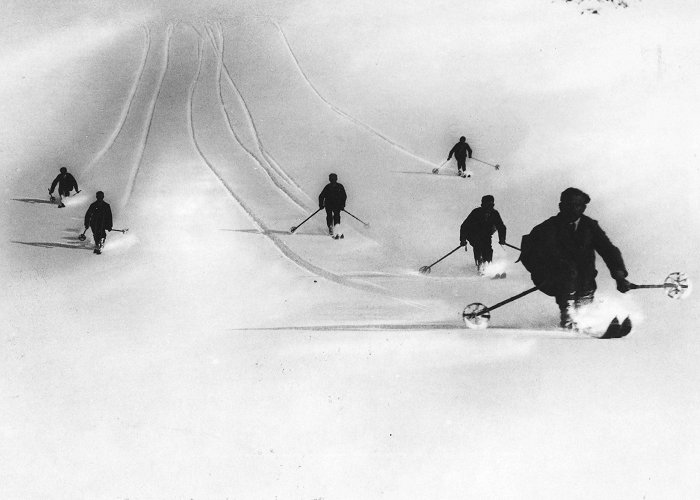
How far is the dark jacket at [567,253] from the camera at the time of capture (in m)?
6.38

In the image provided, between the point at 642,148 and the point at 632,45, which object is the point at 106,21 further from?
the point at 642,148

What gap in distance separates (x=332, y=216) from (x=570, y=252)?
5.49 m

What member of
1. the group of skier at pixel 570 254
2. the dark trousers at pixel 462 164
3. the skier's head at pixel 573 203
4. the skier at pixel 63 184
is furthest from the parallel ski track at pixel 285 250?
the dark trousers at pixel 462 164

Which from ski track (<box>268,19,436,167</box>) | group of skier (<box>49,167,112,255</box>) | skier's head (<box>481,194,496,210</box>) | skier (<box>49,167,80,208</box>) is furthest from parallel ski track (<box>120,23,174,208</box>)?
skier's head (<box>481,194,496,210</box>)

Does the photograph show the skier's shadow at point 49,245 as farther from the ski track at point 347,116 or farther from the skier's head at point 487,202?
the ski track at point 347,116

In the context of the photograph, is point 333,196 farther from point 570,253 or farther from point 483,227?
point 570,253

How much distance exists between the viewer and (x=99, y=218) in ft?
33.9

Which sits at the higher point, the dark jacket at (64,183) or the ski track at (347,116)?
the ski track at (347,116)

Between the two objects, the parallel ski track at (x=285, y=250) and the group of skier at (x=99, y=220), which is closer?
the parallel ski track at (x=285, y=250)

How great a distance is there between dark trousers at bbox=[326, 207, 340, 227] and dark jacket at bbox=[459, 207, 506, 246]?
2.78m

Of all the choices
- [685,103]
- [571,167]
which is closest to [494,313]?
[571,167]

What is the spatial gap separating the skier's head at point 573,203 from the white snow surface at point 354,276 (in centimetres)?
176

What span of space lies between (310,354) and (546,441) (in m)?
2.92

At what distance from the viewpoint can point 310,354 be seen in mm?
7375
